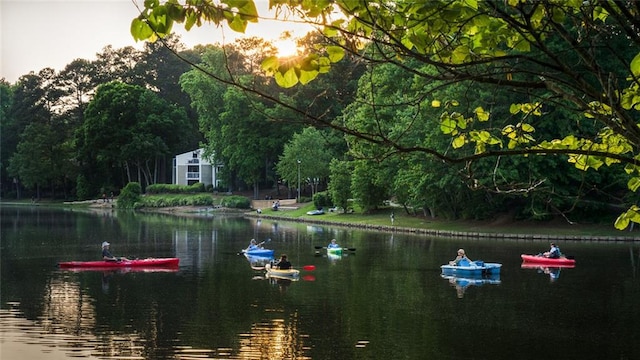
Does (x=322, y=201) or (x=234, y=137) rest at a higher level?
(x=234, y=137)

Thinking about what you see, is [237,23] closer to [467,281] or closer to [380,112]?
[467,281]

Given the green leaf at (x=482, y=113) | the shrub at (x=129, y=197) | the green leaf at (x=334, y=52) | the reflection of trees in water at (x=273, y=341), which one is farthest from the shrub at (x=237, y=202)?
the green leaf at (x=334, y=52)

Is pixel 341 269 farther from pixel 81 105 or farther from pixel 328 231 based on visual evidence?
pixel 81 105

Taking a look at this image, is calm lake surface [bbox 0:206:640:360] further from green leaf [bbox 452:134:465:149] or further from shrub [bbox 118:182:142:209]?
shrub [bbox 118:182:142:209]

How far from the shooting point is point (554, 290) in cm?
2627

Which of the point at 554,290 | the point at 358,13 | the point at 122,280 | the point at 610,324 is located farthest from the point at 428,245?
the point at 358,13

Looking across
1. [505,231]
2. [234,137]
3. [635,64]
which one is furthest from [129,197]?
[635,64]

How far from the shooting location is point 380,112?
167 ft

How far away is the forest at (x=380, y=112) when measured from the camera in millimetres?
4516

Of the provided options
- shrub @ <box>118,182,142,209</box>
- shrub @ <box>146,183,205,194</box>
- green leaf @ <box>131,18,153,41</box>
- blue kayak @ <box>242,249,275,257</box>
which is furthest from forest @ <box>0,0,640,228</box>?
blue kayak @ <box>242,249,275,257</box>

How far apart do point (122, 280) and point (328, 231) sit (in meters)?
27.1

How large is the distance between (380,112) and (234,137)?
3847 centimetres

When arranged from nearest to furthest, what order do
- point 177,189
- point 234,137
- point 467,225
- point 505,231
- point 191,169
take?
1. point 505,231
2. point 467,225
3. point 234,137
4. point 177,189
5. point 191,169

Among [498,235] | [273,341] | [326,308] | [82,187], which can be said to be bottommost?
[273,341]
